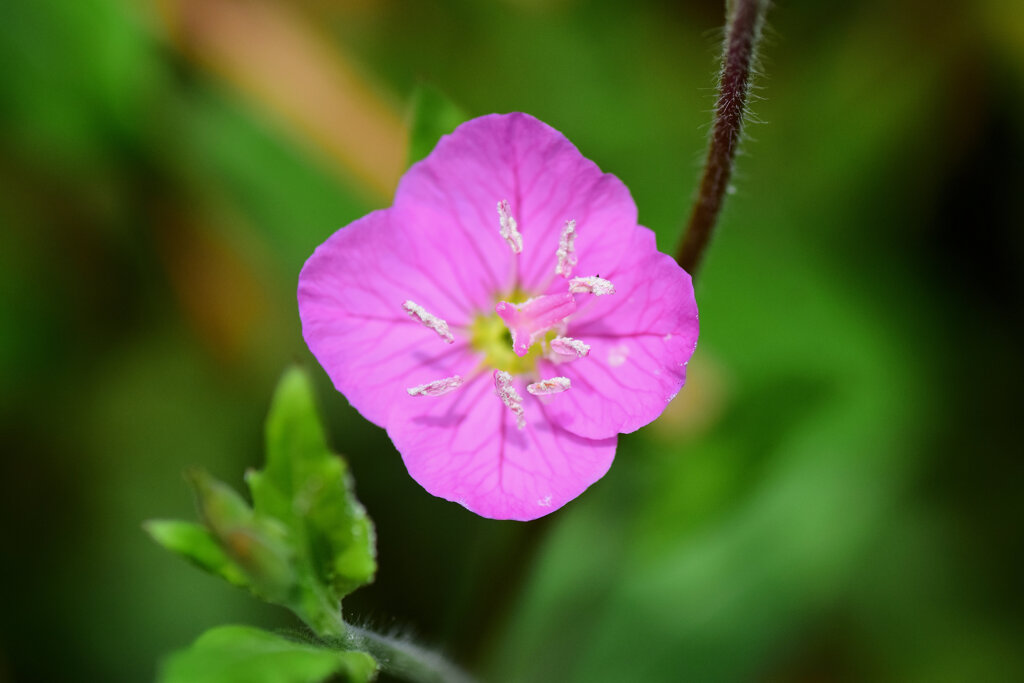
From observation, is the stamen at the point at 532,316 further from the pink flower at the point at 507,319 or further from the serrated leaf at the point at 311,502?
the serrated leaf at the point at 311,502

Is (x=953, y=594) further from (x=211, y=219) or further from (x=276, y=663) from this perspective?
(x=211, y=219)

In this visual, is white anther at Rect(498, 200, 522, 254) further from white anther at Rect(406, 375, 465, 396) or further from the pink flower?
white anther at Rect(406, 375, 465, 396)

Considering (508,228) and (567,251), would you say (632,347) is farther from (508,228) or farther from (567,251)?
(508,228)

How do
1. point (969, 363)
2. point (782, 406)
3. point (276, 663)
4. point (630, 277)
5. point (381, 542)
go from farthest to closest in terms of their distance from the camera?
point (969, 363), point (381, 542), point (782, 406), point (630, 277), point (276, 663)

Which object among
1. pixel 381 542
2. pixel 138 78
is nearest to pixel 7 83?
pixel 138 78

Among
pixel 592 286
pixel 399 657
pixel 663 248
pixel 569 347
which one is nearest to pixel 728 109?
pixel 592 286
